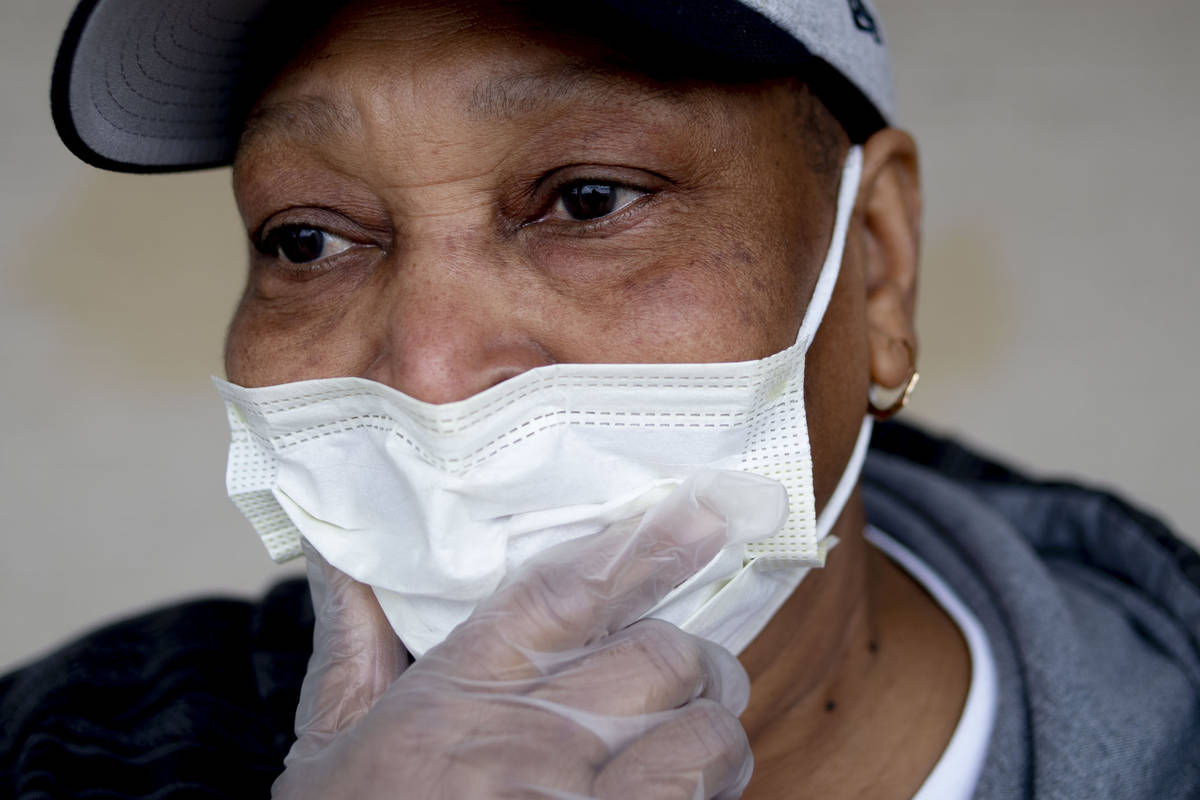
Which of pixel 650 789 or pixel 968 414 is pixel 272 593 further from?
pixel 968 414

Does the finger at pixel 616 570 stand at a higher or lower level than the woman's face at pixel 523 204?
lower

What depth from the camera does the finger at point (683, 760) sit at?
124 cm

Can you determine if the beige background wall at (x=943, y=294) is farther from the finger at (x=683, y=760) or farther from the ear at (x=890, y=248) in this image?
the finger at (x=683, y=760)

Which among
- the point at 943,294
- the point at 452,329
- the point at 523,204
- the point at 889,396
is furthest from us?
the point at 943,294

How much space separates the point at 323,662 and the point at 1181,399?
328 centimetres

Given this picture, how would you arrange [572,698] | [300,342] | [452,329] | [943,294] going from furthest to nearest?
[943,294], [300,342], [452,329], [572,698]

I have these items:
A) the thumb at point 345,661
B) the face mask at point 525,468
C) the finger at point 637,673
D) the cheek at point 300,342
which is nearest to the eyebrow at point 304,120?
the cheek at point 300,342

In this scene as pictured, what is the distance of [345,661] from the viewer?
4.90 ft

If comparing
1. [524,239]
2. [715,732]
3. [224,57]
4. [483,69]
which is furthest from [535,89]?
[715,732]

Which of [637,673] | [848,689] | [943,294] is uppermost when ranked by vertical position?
[637,673]

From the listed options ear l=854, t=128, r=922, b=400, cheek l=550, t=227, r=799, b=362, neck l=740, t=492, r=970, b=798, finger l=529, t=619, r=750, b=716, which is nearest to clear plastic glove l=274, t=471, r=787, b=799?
finger l=529, t=619, r=750, b=716

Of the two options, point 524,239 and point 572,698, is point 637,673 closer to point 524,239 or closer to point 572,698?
point 572,698

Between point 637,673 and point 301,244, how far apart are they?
857 mm

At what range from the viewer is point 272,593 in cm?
233
